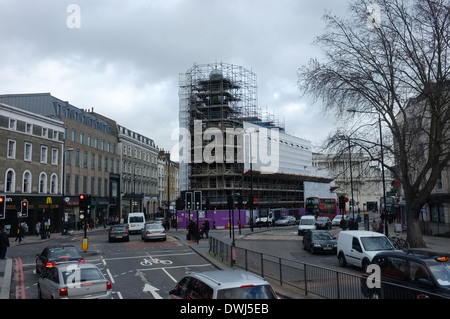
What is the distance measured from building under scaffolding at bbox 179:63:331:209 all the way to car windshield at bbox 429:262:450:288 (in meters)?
45.6

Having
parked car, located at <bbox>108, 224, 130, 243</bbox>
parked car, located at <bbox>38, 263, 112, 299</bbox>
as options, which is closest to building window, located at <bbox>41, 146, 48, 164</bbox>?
parked car, located at <bbox>108, 224, 130, 243</bbox>

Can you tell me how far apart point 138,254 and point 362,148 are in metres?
15.3

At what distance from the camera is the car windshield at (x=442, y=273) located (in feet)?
30.6

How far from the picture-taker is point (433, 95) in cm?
2231

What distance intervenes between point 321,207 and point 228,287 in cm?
5605

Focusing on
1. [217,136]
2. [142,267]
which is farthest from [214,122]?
[142,267]

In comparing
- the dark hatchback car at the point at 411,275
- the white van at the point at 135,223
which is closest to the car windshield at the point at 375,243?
the dark hatchback car at the point at 411,275

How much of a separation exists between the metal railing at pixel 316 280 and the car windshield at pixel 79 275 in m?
5.92

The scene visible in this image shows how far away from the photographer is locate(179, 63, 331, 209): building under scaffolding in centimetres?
5872

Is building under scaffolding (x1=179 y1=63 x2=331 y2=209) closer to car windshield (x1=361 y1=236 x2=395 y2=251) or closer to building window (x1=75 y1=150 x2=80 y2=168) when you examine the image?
building window (x1=75 y1=150 x2=80 y2=168)

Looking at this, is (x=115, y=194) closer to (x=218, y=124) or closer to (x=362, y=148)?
(x=218, y=124)

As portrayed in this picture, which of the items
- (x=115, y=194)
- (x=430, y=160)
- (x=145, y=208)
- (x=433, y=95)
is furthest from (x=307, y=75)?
(x=145, y=208)

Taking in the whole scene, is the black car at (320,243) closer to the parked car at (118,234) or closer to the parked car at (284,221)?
the parked car at (118,234)

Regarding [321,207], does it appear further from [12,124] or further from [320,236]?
[12,124]
